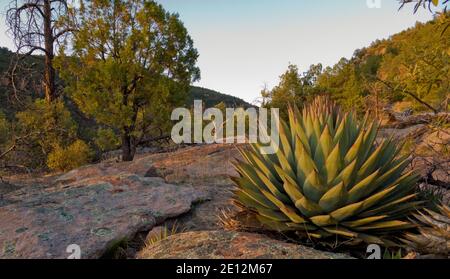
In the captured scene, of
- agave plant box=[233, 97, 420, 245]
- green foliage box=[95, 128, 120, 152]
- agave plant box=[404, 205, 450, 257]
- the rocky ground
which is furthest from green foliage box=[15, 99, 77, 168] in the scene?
agave plant box=[404, 205, 450, 257]

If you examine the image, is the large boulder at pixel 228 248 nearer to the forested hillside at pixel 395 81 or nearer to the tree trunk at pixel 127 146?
the forested hillside at pixel 395 81

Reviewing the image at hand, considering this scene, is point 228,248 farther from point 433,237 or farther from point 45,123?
point 45,123

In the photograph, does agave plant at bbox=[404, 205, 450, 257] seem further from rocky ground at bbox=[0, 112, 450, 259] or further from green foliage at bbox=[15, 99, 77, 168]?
green foliage at bbox=[15, 99, 77, 168]

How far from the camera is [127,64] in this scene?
1238cm

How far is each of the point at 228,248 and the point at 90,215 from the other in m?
2.13

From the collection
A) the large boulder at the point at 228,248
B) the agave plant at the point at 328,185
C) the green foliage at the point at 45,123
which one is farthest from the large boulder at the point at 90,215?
the green foliage at the point at 45,123

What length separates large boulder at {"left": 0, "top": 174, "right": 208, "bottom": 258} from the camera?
3.77 meters

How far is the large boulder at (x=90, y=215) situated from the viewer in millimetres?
3773

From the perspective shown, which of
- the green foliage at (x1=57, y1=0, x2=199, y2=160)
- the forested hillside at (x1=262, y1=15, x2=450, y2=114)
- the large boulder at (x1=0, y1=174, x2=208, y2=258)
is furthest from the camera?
the green foliage at (x1=57, y1=0, x2=199, y2=160)

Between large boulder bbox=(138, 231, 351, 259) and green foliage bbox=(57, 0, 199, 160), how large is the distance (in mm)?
9323
